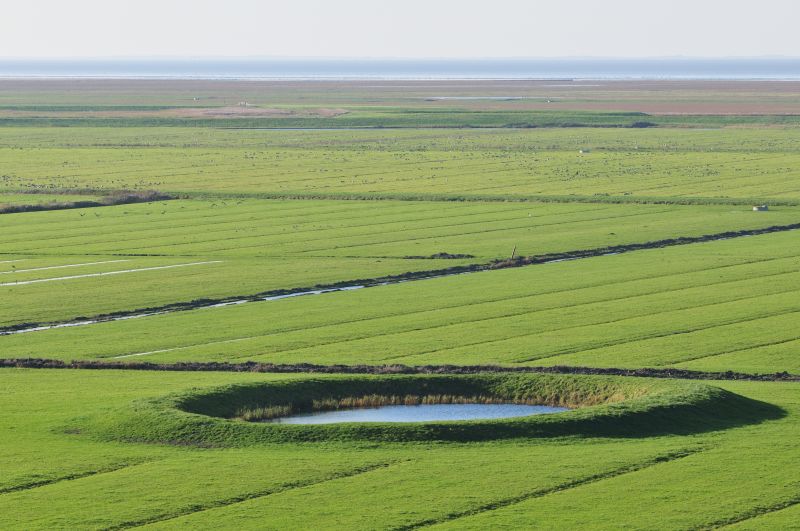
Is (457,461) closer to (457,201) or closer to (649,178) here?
(457,201)

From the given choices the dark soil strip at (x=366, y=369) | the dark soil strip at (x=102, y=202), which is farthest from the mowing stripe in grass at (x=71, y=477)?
the dark soil strip at (x=102, y=202)

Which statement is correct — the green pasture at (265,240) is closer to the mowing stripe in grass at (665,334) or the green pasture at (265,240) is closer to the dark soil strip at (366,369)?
the dark soil strip at (366,369)

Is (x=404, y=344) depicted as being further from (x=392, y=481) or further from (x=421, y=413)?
(x=392, y=481)

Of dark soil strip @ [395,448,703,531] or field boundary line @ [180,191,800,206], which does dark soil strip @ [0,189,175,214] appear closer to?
field boundary line @ [180,191,800,206]

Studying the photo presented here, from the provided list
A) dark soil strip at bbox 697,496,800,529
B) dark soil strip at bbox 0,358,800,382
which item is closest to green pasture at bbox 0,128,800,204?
dark soil strip at bbox 0,358,800,382

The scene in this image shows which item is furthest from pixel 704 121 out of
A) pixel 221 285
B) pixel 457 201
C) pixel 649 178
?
pixel 221 285

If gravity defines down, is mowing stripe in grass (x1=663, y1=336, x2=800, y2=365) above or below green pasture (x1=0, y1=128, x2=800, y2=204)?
above

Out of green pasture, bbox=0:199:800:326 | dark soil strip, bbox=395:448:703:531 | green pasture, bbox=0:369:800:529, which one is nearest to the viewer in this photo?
dark soil strip, bbox=395:448:703:531
